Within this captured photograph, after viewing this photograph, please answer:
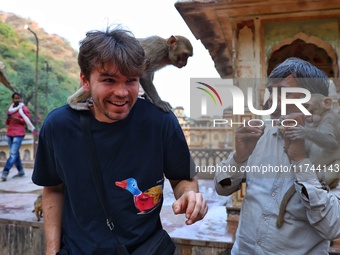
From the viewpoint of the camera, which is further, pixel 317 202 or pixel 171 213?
pixel 171 213

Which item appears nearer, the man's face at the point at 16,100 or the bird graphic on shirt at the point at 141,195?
the bird graphic on shirt at the point at 141,195

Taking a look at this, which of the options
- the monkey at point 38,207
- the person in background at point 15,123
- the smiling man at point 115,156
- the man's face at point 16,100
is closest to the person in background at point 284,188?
the smiling man at point 115,156

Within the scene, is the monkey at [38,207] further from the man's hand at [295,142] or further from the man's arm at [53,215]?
the man's hand at [295,142]

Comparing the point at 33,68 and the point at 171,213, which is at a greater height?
the point at 33,68

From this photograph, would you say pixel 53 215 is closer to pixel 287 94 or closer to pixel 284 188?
pixel 284 188

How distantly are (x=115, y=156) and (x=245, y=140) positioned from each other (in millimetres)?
607

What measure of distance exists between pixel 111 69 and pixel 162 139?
0.36 m

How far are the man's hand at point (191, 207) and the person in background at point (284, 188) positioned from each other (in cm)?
40

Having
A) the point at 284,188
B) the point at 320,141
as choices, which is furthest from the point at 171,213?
the point at 320,141

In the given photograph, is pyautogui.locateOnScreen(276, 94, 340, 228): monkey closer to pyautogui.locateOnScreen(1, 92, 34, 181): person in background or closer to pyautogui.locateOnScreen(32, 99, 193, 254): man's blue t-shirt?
pyautogui.locateOnScreen(32, 99, 193, 254): man's blue t-shirt

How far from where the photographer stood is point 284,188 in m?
1.53

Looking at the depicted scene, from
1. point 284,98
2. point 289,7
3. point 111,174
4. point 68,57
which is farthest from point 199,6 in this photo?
point 68,57

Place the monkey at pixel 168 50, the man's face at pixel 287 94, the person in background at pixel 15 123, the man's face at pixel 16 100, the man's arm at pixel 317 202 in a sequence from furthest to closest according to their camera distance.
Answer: the man's face at pixel 16 100 → the person in background at pixel 15 123 → the monkey at pixel 168 50 → the man's face at pixel 287 94 → the man's arm at pixel 317 202

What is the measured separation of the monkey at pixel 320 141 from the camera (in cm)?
148
